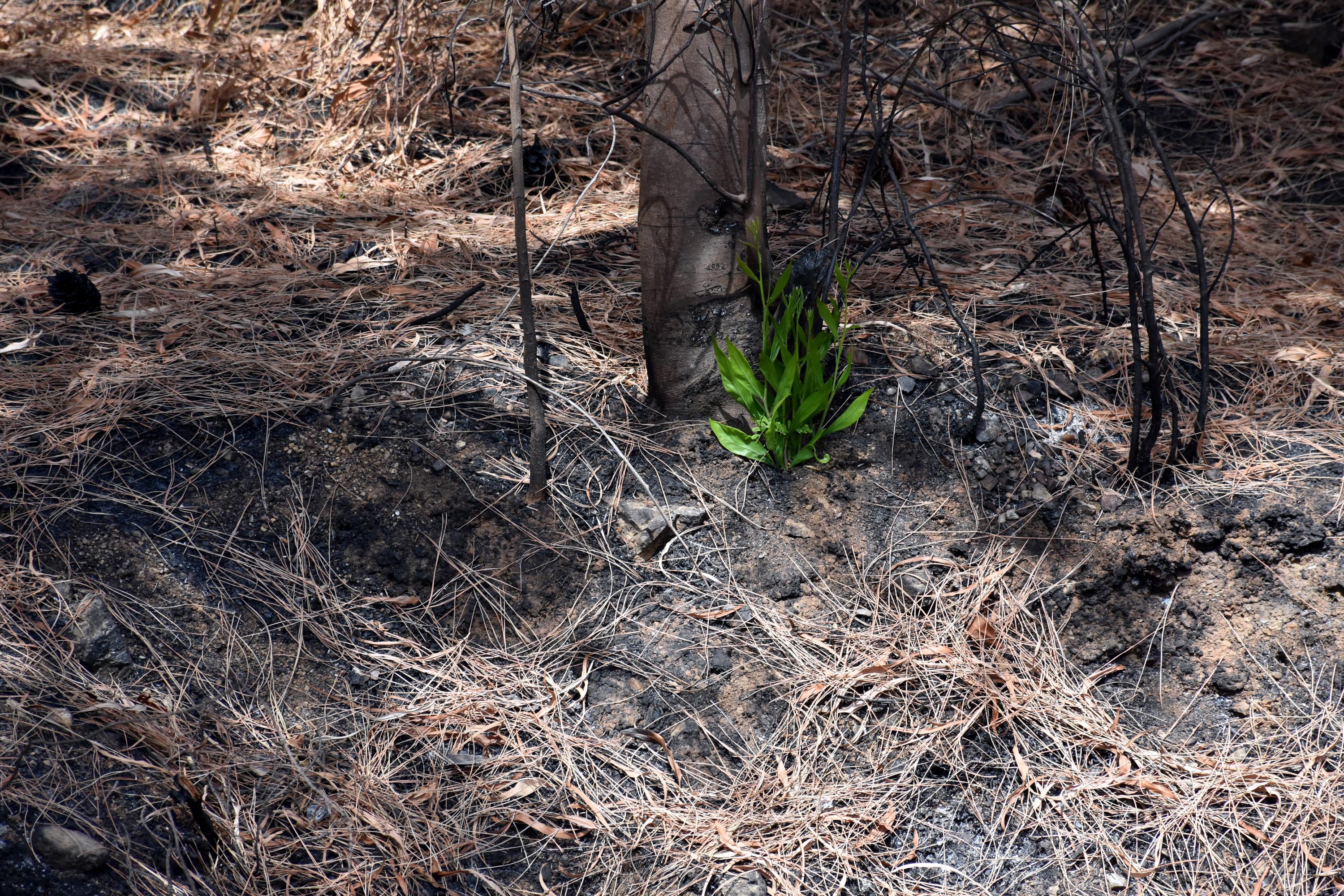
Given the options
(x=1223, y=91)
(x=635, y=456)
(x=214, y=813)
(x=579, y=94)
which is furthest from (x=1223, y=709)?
(x=579, y=94)

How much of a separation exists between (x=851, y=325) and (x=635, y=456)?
0.69 meters

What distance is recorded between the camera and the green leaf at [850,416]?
2184mm

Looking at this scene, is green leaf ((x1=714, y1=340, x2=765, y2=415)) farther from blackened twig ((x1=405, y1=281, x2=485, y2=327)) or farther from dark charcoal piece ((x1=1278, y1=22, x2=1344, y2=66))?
dark charcoal piece ((x1=1278, y1=22, x2=1344, y2=66))

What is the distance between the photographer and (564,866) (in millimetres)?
1704

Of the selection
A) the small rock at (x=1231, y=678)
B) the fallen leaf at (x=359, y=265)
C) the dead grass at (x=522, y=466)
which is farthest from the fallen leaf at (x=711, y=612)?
the fallen leaf at (x=359, y=265)

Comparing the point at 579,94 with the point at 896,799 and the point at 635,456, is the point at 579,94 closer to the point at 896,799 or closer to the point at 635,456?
the point at 635,456

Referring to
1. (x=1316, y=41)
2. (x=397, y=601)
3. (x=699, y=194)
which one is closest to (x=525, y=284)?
(x=699, y=194)

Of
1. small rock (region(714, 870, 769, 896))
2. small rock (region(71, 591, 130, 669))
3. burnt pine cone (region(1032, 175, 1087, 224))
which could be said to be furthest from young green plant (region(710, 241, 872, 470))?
small rock (region(71, 591, 130, 669))

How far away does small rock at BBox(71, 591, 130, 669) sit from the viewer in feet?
5.96

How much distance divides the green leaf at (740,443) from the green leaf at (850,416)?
159mm

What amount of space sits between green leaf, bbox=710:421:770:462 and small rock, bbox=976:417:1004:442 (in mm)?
543

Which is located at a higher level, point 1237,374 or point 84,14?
point 84,14

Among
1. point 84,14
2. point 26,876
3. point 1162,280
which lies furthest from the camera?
point 84,14

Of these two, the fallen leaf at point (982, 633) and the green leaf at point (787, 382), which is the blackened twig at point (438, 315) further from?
the fallen leaf at point (982, 633)
